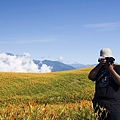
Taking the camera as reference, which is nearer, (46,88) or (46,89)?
(46,89)

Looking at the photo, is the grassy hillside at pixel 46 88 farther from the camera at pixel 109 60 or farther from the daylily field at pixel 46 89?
the camera at pixel 109 60

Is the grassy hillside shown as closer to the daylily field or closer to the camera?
the daylily field

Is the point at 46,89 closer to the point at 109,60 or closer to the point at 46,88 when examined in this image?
the point at 46,88

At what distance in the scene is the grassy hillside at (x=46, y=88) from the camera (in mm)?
25641

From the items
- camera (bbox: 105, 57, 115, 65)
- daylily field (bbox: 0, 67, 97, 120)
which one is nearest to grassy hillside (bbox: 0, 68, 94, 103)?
daylily field (bbox: 0, 67, 97, 120)

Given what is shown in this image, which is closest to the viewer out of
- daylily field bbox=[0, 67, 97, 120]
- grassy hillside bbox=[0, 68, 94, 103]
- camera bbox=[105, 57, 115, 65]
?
camera bbox=[105, 57, 115, 65]

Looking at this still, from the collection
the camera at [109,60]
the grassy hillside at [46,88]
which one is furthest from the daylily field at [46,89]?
the camera at [109,60]

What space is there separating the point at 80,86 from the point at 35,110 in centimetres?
2261

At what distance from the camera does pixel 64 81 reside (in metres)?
30.8

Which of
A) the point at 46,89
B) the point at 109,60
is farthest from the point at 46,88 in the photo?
the point at 109,60

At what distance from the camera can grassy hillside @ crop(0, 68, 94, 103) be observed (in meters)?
25.6

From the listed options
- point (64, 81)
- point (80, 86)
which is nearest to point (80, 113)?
point (80, 86)

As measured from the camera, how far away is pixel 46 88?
29.2 meters

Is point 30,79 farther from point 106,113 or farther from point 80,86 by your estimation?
point 106,113
